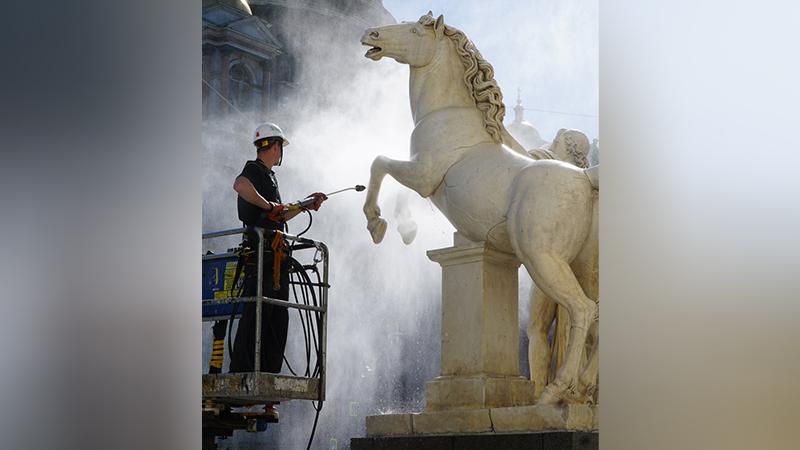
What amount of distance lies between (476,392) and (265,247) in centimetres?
96

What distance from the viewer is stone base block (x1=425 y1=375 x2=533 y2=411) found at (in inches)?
169

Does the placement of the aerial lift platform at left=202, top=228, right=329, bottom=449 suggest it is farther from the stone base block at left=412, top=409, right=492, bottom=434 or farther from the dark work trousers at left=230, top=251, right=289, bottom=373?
the stone base block at left=412, top=409, right=492, bottom=434

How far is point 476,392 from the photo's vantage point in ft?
14.1

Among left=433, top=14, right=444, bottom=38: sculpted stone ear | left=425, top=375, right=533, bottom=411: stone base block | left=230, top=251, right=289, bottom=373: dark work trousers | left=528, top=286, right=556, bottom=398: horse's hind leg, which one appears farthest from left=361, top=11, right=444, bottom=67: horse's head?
left=425, top=375, right=533, bottom=411: stone base block

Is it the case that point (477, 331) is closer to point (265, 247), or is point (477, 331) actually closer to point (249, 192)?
point (265, 247)

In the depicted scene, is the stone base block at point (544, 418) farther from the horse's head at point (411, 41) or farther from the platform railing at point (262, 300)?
the horse's head at point (411, 41)

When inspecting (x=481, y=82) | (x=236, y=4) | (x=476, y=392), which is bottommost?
(x=476, y=392)

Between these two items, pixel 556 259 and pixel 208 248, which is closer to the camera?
pixel 556 259

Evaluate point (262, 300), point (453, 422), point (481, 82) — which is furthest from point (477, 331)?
point (481, 82)

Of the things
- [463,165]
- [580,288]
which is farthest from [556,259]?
[463,165]
